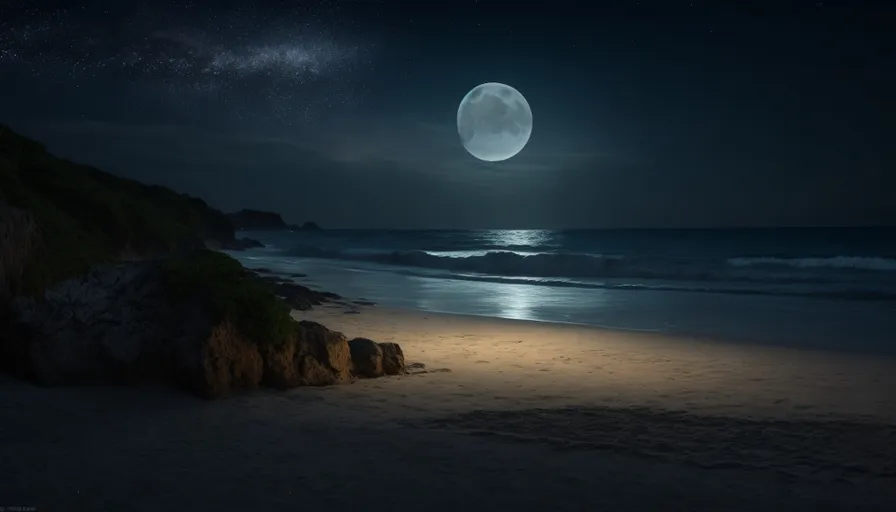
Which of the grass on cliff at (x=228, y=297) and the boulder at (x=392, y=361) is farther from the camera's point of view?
the boulder at (x=392, y=361)

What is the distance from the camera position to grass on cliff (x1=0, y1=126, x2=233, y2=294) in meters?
9.66

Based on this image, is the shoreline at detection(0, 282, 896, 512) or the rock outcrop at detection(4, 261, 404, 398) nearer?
the shoreline at detection(0, 282, 896, 512)

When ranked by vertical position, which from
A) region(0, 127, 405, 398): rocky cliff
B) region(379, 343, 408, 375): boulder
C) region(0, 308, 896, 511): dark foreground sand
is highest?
region(0, 127, 405, 398): rocky cliff

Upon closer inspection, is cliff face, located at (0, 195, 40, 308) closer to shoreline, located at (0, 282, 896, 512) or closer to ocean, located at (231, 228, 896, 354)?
shoreline, located at (0, 282, 896, 512)

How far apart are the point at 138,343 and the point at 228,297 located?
101 cm

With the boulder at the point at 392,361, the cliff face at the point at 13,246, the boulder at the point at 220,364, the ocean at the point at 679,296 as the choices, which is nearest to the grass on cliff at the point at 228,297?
the boulder at the point at 220,364

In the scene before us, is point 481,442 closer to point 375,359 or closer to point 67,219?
point 375,359

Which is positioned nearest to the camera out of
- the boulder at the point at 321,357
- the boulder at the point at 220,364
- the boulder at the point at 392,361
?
the boulder at the point at 220,364

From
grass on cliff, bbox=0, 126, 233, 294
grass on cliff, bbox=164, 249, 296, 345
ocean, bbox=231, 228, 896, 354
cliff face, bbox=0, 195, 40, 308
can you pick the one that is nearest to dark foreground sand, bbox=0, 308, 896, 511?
grass on cliff, bbox=164, 249, 296, 345

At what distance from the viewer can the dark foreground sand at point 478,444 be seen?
182 inches

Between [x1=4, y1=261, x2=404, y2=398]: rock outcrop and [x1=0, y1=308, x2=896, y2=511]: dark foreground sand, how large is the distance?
291 millimetres

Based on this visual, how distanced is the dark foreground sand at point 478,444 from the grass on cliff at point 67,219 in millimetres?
3094

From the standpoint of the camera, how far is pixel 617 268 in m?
33.1

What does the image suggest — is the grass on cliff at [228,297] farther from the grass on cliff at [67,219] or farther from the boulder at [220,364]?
the grass on cliff at [67,219]
